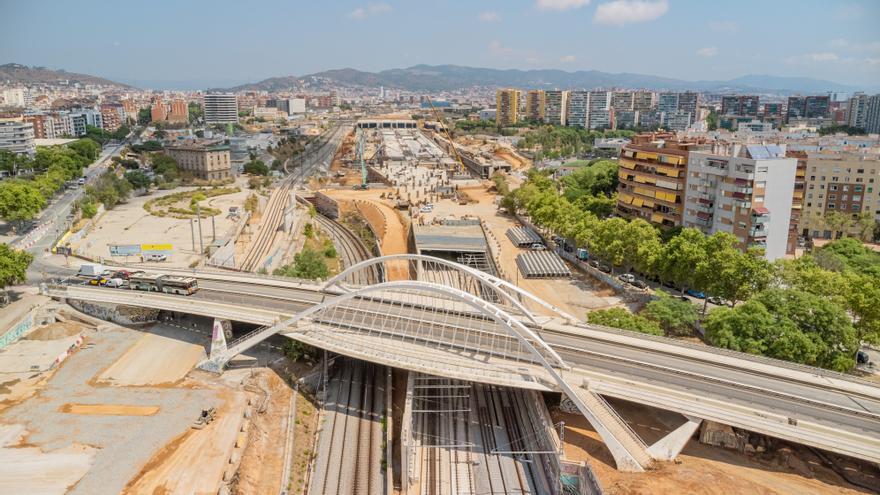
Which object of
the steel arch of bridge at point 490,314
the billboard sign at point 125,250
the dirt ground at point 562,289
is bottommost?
the dirt ground at point 562,289

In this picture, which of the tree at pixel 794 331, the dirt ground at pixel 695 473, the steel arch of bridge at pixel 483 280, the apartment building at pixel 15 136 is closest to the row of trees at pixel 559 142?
the apartment building at pixel 15 136

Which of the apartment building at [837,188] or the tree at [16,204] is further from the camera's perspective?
the apartment building at [837,188]

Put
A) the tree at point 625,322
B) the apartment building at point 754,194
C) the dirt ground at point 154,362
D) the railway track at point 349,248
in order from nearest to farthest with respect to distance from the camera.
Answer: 1. the dirt ground at point 154,362
2. the tree at point 625,322
3. the apartment building at point 754,194
4. the railway track at point 349,248

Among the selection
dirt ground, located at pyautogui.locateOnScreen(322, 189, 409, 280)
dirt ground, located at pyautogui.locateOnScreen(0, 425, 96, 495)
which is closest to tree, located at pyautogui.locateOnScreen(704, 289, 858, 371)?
dirt ground, located at pyautogui.locateOnScreen(322, 189, 409, 280)

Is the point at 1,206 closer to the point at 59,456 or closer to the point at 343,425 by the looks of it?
the point at 59,456

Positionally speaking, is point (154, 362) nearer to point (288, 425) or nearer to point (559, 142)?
point (288, 425)

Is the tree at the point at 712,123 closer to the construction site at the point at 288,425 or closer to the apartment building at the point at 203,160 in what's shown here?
the apartment building at the point at 203,160

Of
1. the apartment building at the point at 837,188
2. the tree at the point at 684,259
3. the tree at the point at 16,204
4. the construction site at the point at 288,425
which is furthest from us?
the apartment building at the point at 837,188
